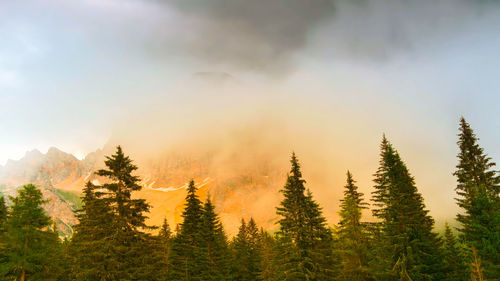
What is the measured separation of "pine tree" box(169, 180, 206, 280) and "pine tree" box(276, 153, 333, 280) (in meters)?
10.6

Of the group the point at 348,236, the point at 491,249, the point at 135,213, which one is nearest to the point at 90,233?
the point at 135,213

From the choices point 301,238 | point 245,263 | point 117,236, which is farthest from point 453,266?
point 245,263

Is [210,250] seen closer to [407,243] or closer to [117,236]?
[117,236]

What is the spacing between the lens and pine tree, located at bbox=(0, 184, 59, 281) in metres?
24.8

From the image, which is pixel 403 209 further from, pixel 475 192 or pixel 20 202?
pixel 20 202

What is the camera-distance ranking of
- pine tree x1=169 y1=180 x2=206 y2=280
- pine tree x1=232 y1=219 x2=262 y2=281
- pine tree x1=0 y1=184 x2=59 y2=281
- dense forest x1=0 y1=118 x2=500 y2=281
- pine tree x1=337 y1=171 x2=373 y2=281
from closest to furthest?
dense forest x1=0 y1=118 x2=500 y2=281 → pine tree x1=0 y1=184 x2=59 y2=281 → pine tree x1=337 y1=171 x2=373 y2=281 → pine tree x1=169 y1=180 x2=206 y2=280 → pine tree x1=232 y1=219 x2=262 y2=281

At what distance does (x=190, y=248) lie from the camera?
3612 centimetres

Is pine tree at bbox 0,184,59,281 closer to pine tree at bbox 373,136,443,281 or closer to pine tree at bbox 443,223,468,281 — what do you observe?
pine tree at bbox 373,136,443,281

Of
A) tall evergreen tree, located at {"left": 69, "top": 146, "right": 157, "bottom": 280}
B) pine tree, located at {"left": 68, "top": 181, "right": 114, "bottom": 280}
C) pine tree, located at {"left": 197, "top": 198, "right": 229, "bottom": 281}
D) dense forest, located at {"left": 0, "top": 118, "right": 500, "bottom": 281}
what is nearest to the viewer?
pine tree, located at {"left": 68, "top": 181, "right": 114, "bottom": 280}

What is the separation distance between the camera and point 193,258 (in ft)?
118

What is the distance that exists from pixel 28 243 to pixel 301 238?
2588 centimetres

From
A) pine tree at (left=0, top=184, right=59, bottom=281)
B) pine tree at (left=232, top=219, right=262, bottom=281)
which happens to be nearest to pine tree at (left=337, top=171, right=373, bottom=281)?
pine tree at (left=232, top=219, right=262, bottom=281)

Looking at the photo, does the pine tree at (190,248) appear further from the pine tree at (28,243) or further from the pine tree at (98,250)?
the pine tree at (28,243)

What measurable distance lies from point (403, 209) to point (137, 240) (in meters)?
23.6
